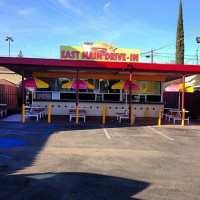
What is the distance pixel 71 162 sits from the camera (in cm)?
603

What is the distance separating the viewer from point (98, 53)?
48.9 ft

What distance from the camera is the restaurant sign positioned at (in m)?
14.9

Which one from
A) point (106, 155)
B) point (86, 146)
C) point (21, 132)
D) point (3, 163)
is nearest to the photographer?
point (3, 163)

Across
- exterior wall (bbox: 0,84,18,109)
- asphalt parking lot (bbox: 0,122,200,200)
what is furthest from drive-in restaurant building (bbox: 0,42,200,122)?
asphalt parking lot (bbox: 0,122,200,200)

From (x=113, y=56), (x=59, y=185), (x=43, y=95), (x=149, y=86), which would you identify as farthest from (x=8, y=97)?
(x=59, y=185)

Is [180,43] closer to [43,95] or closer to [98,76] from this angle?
[98,76]

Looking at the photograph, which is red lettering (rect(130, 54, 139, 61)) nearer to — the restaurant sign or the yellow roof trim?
the restaurant sign

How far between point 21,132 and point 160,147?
6.00 metres

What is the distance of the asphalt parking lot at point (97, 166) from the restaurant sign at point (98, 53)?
21.6 ft

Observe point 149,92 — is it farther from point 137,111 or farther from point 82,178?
point 82,178

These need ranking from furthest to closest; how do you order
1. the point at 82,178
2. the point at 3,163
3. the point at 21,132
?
the point at 21,132 → the point at 3,163 → the point at 82,178

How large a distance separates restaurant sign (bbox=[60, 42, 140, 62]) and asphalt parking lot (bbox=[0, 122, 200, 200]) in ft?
21.6

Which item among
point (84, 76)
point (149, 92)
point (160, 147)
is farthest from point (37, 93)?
point (160, 147)

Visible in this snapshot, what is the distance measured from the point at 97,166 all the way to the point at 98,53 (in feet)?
33.8
